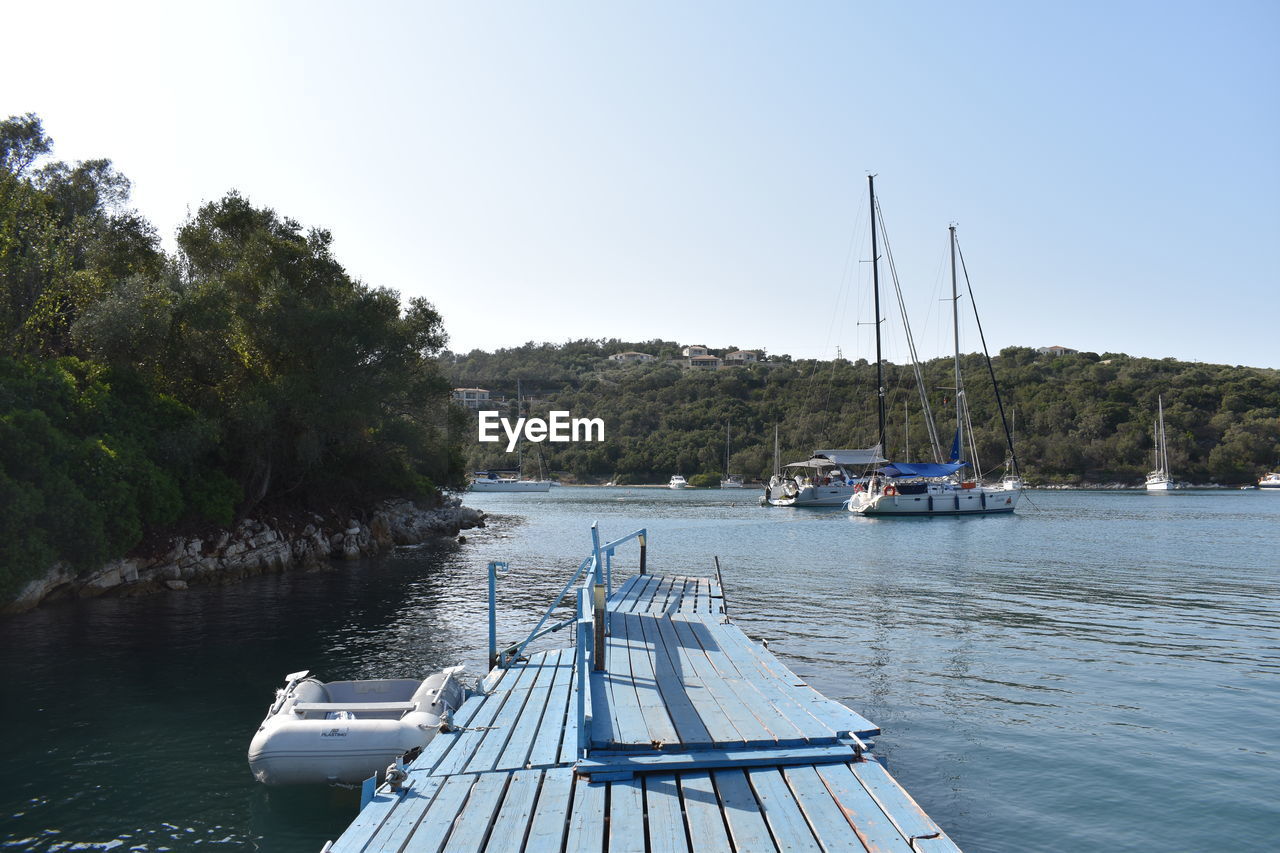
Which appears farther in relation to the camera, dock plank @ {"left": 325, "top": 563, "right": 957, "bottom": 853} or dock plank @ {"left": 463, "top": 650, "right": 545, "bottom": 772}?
dock plank @ {"left": 463, "top": 650, "right": 545, "bottom": 772}

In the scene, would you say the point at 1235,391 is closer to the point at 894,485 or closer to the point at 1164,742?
the point at 894,485

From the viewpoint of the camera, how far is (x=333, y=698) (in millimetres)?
10758

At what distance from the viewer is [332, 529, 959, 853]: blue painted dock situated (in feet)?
18.2

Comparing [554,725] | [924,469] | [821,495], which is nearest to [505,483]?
[821,495]

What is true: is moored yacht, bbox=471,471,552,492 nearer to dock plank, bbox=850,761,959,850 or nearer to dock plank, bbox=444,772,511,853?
dock plank, bbox=444,772,511,853

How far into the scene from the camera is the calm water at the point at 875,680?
8.52 m

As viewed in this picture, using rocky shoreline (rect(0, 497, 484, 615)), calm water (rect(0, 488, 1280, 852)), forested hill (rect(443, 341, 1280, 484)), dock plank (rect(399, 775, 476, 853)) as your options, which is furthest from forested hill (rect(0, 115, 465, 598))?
forested hill (rect(443, 341, 1280, 484))

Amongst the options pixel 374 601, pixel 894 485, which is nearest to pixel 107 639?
pixel 374 601

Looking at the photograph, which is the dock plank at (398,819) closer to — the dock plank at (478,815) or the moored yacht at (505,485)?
the dock plank at (478,815)

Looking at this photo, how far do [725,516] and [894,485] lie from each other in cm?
1304

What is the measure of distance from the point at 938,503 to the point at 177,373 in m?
51.7

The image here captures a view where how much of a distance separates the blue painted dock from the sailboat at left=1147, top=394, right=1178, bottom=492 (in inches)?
4260

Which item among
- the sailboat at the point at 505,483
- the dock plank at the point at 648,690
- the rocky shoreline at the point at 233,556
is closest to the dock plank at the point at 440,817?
the dock plank at the point at 648,690

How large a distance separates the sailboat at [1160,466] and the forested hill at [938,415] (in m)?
3.09
